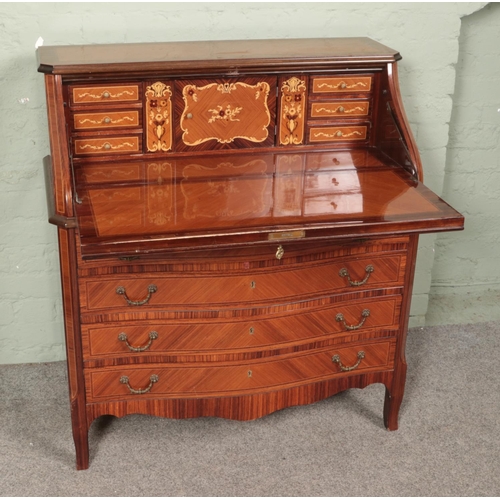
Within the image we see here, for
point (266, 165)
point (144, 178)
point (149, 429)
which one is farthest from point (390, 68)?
point (149, 429)

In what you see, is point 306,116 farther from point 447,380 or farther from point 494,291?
point 494,291

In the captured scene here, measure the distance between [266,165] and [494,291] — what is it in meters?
1.86

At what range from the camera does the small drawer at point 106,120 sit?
106 inches

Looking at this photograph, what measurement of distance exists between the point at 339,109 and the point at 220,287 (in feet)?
2.62

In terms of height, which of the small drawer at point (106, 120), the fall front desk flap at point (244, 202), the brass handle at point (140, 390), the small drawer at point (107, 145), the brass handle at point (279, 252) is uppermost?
the small drawer at point (106, 120)

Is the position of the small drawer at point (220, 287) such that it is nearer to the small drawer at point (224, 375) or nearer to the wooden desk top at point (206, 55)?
the small drawer at point (224, 375)

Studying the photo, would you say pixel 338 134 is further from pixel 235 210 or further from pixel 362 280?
pixel 235 210

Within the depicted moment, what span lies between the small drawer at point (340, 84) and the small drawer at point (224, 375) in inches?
35.9

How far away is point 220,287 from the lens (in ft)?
8.68

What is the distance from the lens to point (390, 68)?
9.32 feet

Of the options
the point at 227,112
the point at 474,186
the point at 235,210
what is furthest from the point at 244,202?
the point at 474,186

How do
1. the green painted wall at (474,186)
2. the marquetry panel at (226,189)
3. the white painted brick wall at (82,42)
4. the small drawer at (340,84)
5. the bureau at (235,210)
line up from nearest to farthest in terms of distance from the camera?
1. the marquetry panel at (226,189)
2. the bureau at (235,210)
3. the small drawer at (340,84)
4. the white painted brick wall at (82,42)
5. the green painted wall at (474,186)

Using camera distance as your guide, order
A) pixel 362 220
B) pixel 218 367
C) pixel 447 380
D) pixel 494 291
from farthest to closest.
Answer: pixel 494 291 < pixel 447 380 < pixel 218 367 < pixel 362 220

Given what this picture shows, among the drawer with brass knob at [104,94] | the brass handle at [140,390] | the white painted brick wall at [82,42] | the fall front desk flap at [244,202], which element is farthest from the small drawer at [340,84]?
the brass handle at [140,390]
